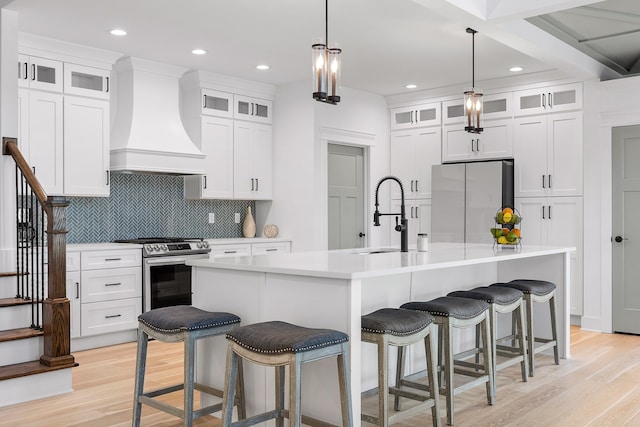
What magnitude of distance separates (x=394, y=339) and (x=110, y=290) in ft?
10.5

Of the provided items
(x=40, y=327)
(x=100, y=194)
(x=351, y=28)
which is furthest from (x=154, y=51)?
(x=40, y=327)

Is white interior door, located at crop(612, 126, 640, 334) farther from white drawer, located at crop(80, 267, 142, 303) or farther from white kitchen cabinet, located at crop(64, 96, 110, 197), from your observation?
white kitchen cabinet, located at crop(64, 96, 110, 197)

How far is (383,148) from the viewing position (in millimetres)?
7500

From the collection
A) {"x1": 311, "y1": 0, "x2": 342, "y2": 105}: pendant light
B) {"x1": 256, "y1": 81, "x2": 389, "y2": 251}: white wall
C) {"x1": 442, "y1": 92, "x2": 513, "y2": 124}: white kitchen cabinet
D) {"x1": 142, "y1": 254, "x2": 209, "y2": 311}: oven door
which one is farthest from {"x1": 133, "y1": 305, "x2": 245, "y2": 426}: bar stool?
{"x1": 442, "y1": 92, "x2": 513, "y2": 124}: white kitchen cabinet

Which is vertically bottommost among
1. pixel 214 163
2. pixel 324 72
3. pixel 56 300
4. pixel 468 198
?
pixel 56 300

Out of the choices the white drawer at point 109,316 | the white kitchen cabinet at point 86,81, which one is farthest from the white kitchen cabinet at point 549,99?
the white drawer at point 109,316

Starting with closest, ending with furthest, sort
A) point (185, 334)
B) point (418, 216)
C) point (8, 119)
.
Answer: point (185, 334), point (8, 119), point (418, 216)

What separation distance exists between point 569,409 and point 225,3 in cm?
340

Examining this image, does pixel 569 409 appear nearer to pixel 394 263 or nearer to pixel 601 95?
pixel 394 263

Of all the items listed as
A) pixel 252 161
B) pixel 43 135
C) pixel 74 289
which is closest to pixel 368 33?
pixel 252 161

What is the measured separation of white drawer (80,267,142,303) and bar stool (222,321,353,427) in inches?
110

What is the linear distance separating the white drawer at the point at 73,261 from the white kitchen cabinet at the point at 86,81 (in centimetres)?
139

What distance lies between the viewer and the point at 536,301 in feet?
14.3

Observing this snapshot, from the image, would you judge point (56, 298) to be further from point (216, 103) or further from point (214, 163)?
point (216, 103)
